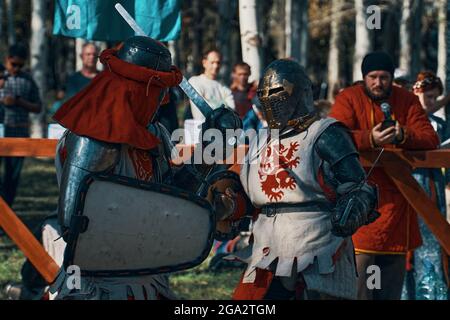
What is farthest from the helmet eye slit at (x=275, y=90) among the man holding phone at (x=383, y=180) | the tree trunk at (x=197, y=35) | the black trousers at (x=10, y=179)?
the tree trunk at (x=197, y=35)

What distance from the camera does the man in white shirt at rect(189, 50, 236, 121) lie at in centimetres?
1004

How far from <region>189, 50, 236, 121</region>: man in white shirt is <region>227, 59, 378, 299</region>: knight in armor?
4.04 metres

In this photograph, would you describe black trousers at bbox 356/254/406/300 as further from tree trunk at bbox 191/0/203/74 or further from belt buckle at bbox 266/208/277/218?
tree trunk at bbox 191/0/203/74

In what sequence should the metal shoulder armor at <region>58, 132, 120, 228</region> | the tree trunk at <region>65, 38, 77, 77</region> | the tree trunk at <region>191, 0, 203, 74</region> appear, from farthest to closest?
the tree trunk at <region>65, 38, 77, 77</region>, the tree trunk at <region>191, 0, 203, 74</region>, the metal shoulder armor at <region>58, 132, 120, 228</region>

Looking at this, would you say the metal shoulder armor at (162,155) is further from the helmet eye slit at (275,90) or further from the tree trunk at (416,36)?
the tree trunk at (416,36)

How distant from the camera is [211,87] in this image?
33.6 ft

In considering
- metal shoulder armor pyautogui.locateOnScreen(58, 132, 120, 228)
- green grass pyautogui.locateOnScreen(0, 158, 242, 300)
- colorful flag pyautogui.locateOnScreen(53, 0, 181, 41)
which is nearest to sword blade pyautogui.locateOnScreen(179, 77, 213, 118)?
metal shoulder armor pyautogui.locateOnScreen(58, 132, 120, 228)

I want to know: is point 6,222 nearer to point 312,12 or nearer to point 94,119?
point 94,119

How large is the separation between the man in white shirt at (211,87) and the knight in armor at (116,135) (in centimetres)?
452

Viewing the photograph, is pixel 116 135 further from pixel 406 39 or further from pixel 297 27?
pixel 297 27

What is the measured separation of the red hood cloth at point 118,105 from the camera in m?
5.15

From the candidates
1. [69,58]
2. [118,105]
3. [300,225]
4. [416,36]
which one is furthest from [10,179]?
[69,58]

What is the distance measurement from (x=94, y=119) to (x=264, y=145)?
3.50ft

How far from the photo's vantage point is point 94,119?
16.9ft
